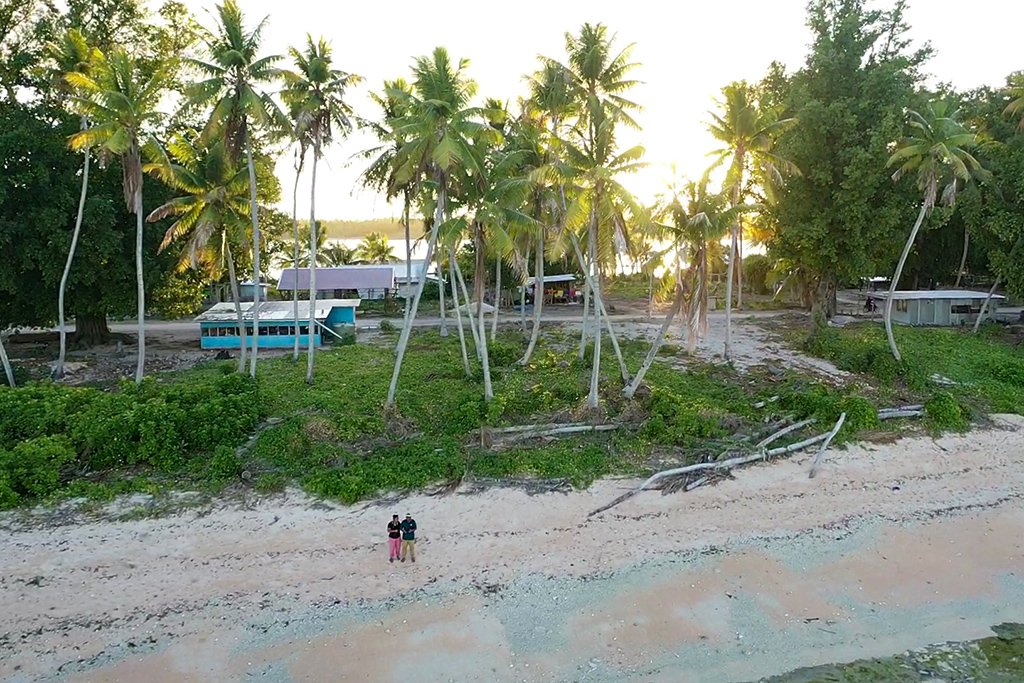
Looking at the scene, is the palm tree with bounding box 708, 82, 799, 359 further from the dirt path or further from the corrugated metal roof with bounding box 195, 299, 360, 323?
the corrugated metal roof with bounding box 195, 299, 360, 323

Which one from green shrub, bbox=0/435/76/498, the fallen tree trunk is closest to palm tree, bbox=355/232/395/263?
green shrub, bbox=0/435/76/498

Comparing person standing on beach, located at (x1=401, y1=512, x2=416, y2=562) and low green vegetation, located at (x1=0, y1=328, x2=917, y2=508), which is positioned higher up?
low green vegetation, located at (x1=0, y1=328, x2=917, y2=508)

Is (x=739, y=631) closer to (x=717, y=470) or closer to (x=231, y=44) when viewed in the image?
(x=717, y=470)

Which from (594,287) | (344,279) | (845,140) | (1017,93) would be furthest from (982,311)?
(344,279)

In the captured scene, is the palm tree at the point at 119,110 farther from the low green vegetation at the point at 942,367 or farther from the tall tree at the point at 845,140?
the low green vegetation at the point at 942,367

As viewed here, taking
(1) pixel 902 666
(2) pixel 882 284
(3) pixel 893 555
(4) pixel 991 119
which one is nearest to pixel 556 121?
(3) pixel 893 555

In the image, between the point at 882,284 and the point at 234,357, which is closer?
the point at 234,357
